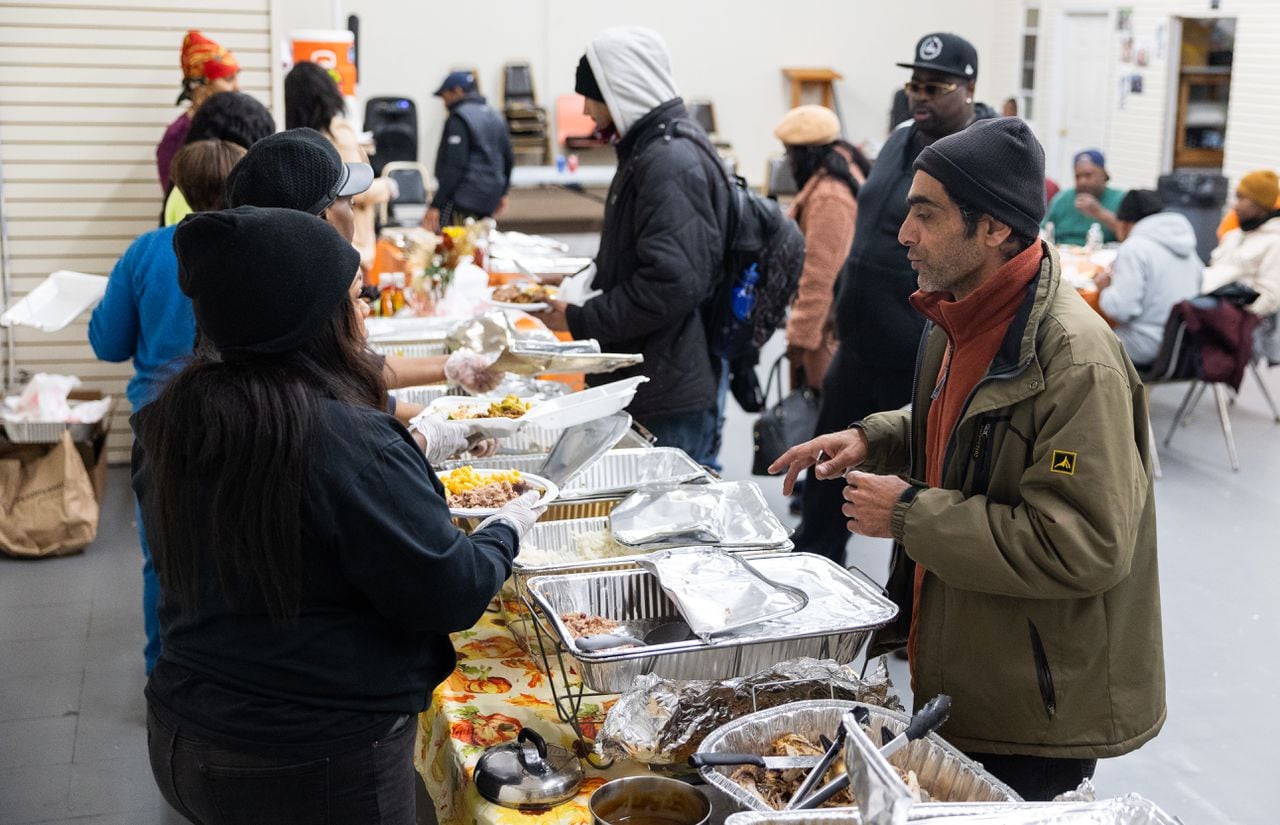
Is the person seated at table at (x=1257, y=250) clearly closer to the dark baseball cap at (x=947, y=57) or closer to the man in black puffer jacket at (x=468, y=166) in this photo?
the dark baseball cap at (x=947, y=57)

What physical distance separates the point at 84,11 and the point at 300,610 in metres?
4.73

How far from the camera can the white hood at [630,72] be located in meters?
3.53

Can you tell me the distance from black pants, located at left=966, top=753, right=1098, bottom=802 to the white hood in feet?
7.17

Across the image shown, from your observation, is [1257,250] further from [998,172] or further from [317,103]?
[998,172]

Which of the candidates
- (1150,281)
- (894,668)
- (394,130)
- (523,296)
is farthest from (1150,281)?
(394,130)

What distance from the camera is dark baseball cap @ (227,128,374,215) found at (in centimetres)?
204

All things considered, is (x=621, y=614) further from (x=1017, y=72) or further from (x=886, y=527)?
(x=1017, y=72)

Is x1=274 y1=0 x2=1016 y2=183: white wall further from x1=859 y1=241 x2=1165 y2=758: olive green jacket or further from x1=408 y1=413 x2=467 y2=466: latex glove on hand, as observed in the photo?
x1=859 y1=241 x2=1165 y2=758: olive green jacket

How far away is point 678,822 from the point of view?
5.57 ft

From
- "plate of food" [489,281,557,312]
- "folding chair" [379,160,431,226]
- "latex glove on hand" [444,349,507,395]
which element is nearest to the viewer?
"latex glove on hand" [444,349,507,395]

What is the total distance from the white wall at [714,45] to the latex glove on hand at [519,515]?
12.3m

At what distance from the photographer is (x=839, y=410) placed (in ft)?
13.7

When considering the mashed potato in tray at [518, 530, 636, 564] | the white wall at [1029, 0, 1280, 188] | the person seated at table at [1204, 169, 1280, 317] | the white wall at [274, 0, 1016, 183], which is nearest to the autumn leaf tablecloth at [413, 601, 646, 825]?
the mashed potato in tray at [518, 530, 636, 564]

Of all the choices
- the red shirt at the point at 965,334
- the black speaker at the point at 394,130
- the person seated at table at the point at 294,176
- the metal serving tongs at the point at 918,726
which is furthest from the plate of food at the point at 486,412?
the black speaker at the point at 394,130
